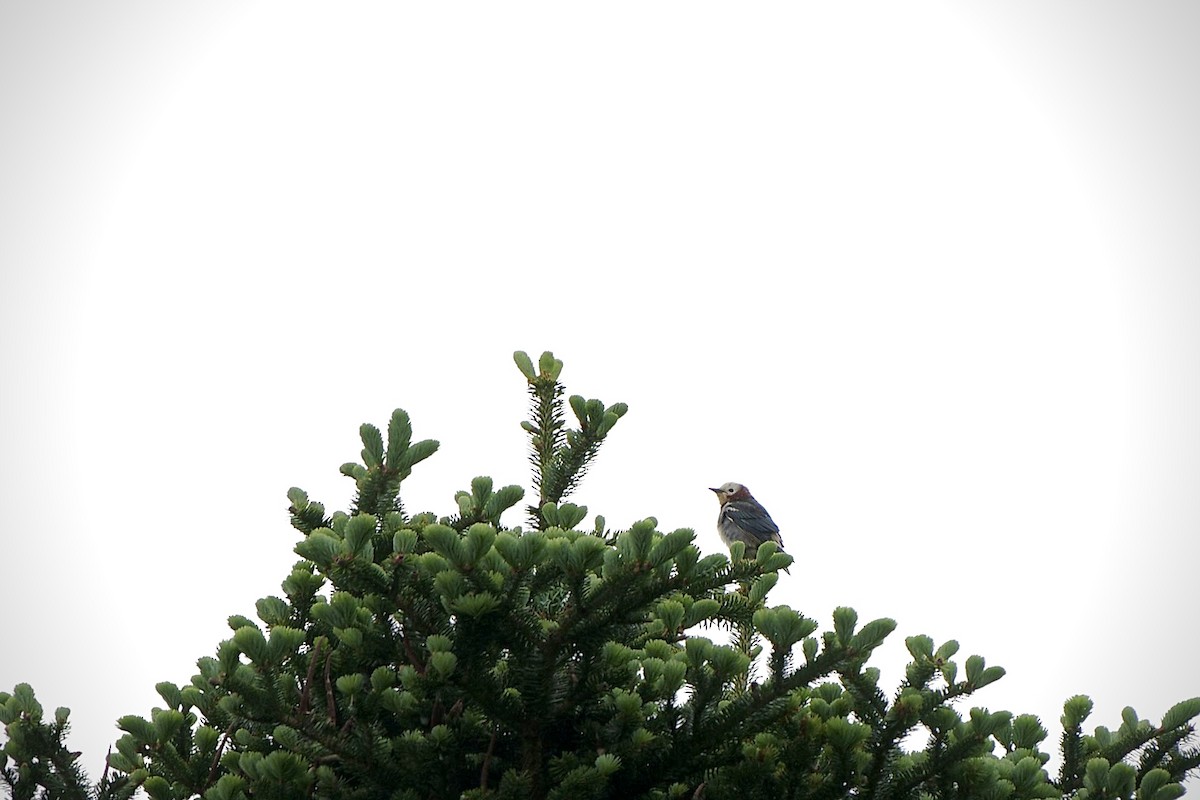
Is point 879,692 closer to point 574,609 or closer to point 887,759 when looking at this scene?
point 887,759

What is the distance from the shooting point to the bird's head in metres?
12.2

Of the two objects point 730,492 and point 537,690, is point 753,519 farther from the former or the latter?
point 537,690

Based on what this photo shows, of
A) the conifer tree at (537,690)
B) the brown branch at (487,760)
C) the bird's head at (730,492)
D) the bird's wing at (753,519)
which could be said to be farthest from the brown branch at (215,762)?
the bird's head at (730,492)

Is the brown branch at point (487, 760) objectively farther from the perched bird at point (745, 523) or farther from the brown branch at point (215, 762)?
the perched bird at point (745, 523)


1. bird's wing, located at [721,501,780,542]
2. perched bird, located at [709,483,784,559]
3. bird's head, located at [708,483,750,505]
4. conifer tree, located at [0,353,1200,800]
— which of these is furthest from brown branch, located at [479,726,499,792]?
bird's head, located at [708,483,750,505]

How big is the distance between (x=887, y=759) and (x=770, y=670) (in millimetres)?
668

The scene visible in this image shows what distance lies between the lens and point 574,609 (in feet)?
11.1

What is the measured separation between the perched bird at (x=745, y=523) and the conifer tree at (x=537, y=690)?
22.8ft

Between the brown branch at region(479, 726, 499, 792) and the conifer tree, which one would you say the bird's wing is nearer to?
the conifer tree

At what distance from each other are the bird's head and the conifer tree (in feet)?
25.9

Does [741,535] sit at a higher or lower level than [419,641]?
higher

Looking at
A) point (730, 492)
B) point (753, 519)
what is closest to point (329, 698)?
point (753, 519)

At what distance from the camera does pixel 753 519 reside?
11.5 metres

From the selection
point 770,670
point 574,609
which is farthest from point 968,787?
point 574,609
